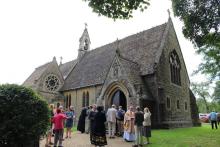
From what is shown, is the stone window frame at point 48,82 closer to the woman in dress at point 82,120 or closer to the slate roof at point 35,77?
the slate roof at point 35,77

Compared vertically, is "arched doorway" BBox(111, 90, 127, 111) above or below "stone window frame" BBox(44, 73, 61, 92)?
below

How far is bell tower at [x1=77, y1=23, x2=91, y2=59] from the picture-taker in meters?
42.0

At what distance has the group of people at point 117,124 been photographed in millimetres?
11648

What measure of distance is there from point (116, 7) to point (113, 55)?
66.5 ft

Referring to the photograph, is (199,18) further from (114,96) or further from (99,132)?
(114,96)

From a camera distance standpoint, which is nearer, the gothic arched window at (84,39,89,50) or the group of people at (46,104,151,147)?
the group of people at (46,104,151,147)

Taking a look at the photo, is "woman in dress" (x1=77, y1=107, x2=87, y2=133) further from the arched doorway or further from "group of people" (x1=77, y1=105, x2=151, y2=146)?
the arched doorway

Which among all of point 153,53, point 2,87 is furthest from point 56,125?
point 153,53

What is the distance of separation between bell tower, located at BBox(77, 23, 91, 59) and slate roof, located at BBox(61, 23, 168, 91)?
9.61 ft

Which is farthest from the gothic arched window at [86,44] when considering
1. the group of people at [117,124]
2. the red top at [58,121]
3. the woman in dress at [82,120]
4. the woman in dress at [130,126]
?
the red top at [58,121]

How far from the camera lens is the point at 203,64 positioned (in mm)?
31672

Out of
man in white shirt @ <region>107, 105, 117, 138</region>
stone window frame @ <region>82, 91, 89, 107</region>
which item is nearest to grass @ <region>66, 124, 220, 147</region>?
man in white shirt @ <region>107, 105, 117, 138</region>

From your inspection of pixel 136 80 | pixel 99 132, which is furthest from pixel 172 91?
pixel 99 132

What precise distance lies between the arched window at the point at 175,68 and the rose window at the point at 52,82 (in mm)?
17283
